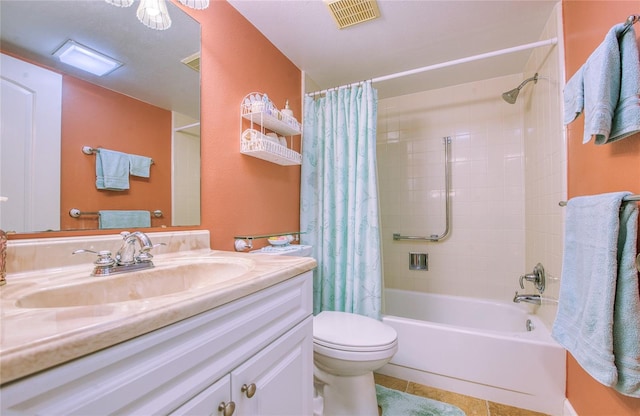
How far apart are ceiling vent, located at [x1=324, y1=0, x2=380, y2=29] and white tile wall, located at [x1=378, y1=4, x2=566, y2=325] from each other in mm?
1163

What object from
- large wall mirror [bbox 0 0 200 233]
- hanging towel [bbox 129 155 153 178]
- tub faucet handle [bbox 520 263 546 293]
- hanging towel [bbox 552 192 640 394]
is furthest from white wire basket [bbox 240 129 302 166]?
tub faucet handle [bbox 520 263 546 293]

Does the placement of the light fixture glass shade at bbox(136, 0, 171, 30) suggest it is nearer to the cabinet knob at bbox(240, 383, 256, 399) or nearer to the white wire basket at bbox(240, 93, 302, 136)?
the white wire basket at bbox(240, 93, 302, 136)

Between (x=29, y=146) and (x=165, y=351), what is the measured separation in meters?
0.76

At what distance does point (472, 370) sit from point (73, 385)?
5.82 feet

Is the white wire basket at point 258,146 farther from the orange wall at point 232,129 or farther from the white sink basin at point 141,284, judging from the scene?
the white sink basin at point 141,284

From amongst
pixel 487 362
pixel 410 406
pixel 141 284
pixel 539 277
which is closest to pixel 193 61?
pixel 141 284

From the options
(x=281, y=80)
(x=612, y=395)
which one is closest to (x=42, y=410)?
(x=612, y=395)

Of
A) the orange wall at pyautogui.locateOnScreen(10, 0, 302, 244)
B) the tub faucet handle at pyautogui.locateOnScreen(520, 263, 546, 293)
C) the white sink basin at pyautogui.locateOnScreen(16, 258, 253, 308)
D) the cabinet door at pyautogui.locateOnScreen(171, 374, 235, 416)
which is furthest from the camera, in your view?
the tub faucet handle at pyautogui.locateOnScreen(520, 263, 546, 293)

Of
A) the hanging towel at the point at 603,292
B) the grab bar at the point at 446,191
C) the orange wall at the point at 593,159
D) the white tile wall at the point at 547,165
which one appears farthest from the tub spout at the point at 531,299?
the hanging towel at the point at 603,292

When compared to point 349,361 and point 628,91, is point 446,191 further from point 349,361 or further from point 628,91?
point 349,361

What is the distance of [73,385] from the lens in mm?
375

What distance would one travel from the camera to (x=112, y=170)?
3.12ft

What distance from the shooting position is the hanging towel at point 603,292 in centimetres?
79

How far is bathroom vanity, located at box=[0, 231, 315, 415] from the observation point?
35 centimetres
